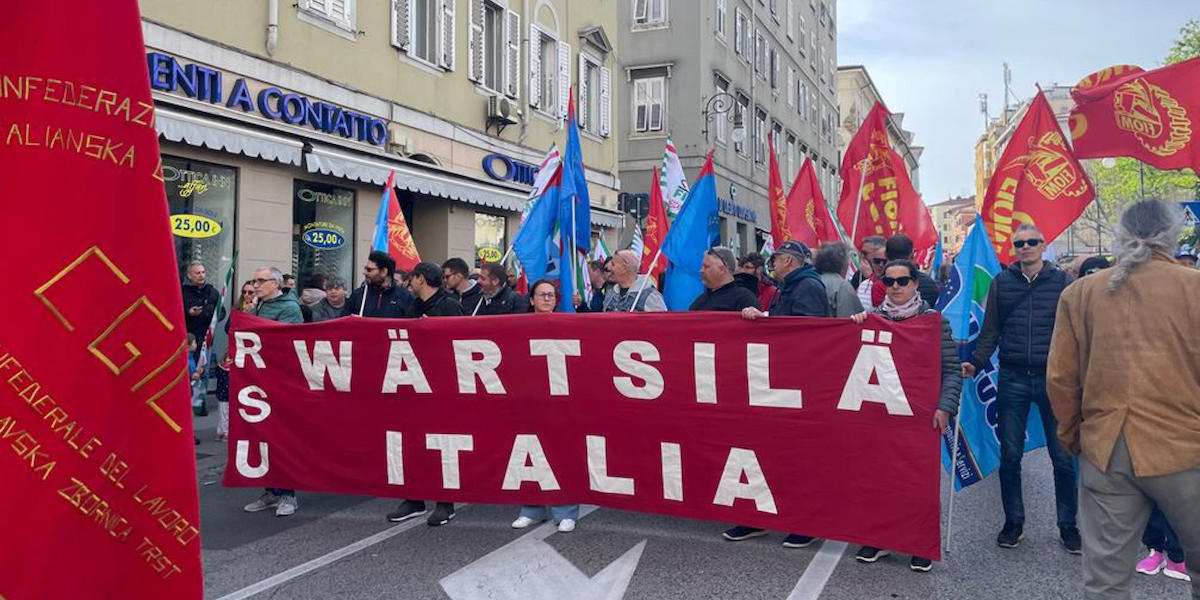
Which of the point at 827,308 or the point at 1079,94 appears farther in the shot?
the point at 1079,94

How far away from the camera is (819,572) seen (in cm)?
454

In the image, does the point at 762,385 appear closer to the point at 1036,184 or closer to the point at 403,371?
the point at 403,371

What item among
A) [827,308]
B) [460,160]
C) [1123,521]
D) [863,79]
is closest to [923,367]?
[827,308]

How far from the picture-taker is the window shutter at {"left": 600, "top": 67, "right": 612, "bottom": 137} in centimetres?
2150

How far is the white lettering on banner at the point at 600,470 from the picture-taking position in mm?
5125

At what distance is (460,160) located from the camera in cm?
1566

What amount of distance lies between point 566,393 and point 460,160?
11.1 metres

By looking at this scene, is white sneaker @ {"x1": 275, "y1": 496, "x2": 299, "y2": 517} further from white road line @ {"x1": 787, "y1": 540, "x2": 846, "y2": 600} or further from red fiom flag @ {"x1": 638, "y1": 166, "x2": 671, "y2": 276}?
red fiom flag @ {"x1": 638, "y1": 166, "x2": 671, "y2": 276}

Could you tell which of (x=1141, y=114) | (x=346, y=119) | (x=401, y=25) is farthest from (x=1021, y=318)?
(x=401, y=25)

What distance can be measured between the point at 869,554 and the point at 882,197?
5283mm

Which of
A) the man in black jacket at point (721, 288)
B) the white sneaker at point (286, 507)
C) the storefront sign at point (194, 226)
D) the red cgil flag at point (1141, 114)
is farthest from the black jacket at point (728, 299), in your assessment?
the storefront sign at point (194, 226)

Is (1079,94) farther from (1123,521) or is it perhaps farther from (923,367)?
(1123,521)

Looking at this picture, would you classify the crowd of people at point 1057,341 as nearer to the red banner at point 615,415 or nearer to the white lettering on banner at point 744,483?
the red banner at point 615,415

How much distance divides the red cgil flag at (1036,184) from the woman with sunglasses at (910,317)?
249 cm
